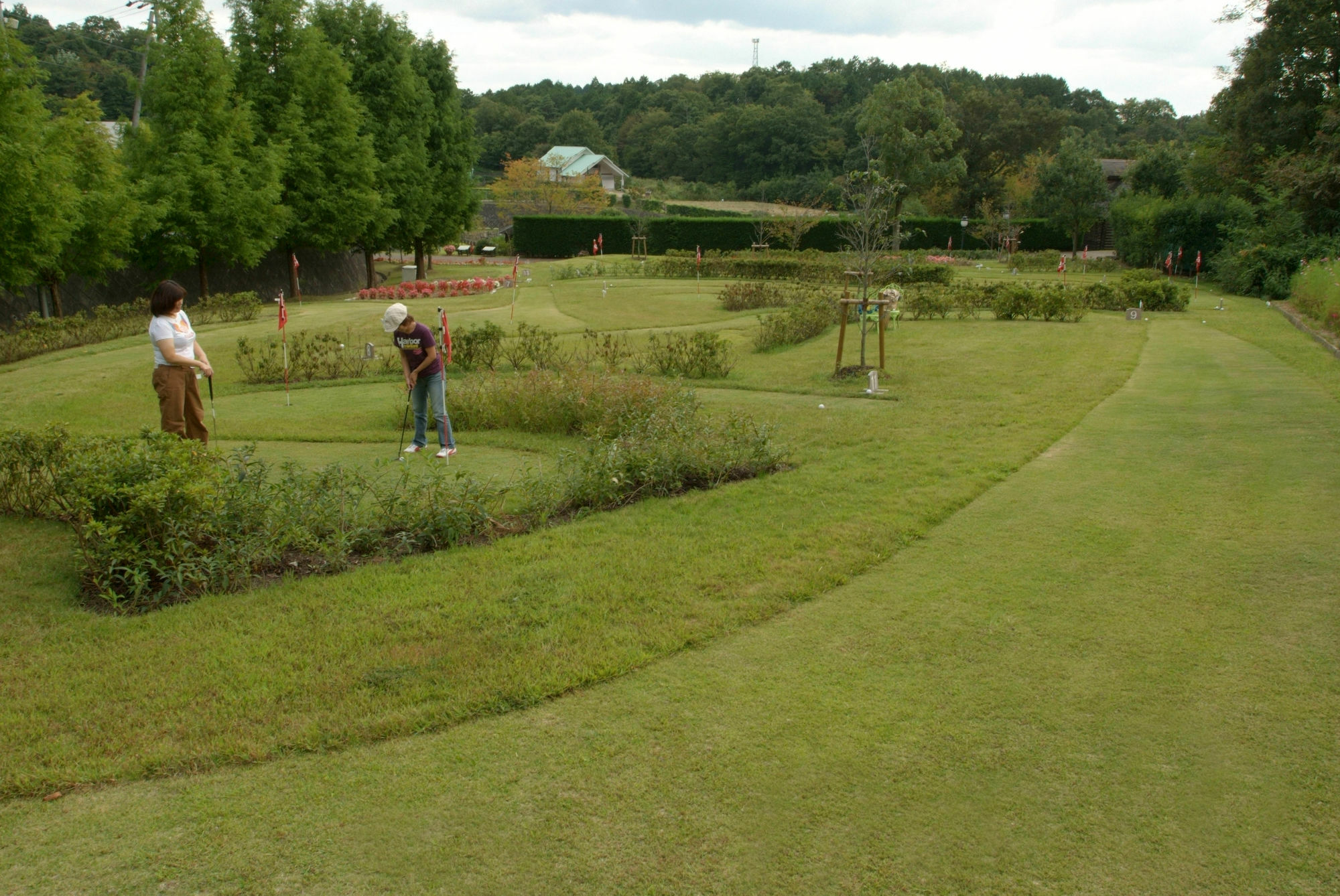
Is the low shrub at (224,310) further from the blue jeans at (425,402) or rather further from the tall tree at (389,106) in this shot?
the blue jeans at (425,402)

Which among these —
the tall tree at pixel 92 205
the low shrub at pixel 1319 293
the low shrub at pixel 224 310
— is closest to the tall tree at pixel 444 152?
the low shrub at pixel 224 310

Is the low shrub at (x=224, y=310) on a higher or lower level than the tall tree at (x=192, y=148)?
lower

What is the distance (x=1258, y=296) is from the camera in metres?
30.5

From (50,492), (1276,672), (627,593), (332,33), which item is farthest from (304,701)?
(332,33)

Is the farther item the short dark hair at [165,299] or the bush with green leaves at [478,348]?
the bush with green leaves at [478,348]

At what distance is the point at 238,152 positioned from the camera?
2758 cm

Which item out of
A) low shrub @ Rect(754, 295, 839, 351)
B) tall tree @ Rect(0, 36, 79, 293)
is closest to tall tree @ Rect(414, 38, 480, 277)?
tall tree @ Rect(0, 36, 79, 293)

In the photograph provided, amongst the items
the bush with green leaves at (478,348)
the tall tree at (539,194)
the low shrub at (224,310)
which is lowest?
the bush with green leaves at (478,348)

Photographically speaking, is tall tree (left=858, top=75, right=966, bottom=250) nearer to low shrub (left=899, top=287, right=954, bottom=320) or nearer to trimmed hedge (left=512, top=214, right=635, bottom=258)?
trimmed hedge (left=512, top=214, right=635, bottom=258)

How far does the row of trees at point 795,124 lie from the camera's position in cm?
7162

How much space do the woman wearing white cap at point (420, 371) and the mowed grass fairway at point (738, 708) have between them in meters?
3.03

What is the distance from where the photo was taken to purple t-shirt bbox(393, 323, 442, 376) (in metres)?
9.36

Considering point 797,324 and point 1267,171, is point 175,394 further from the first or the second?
point 1267,171

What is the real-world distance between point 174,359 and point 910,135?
56.1 m
